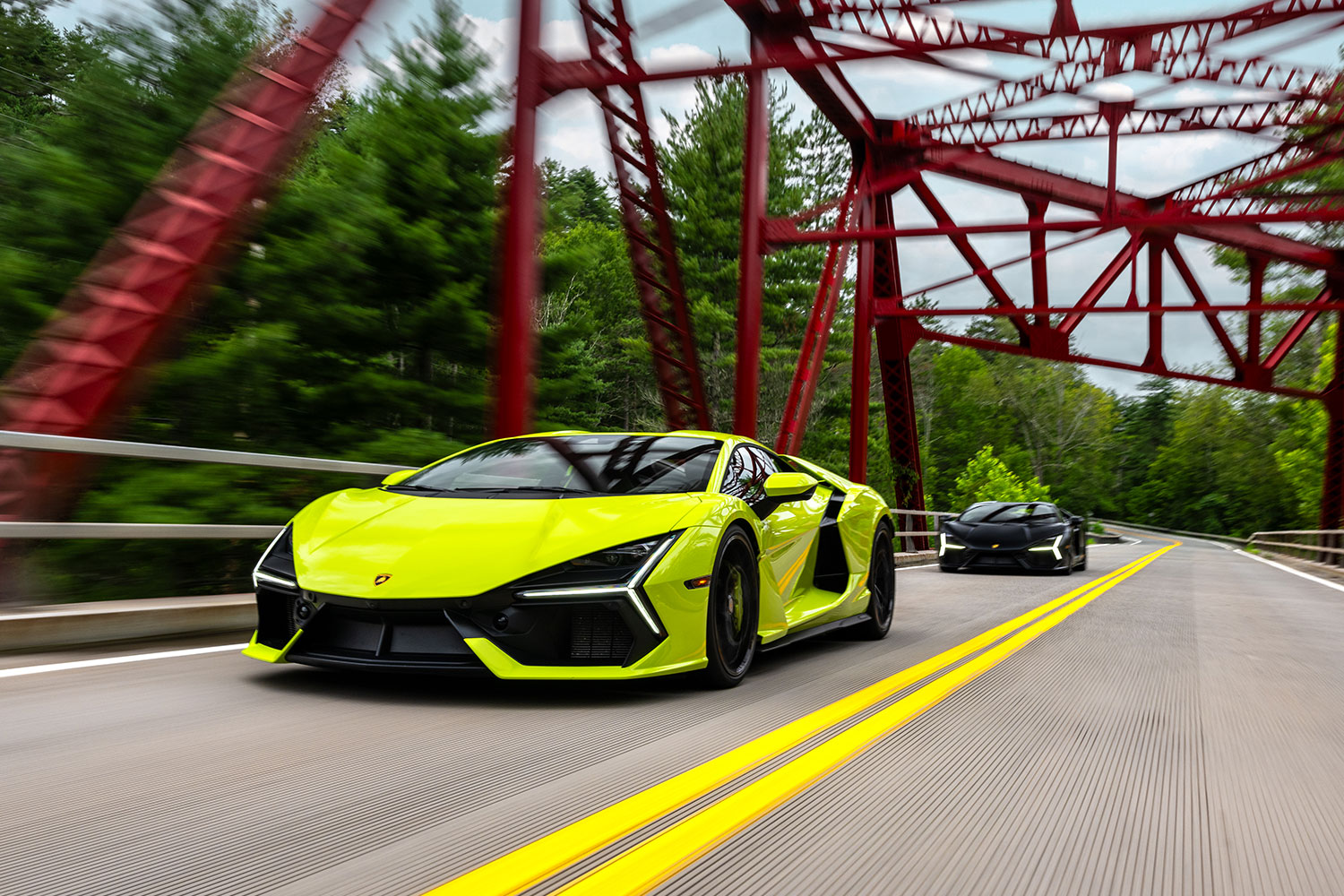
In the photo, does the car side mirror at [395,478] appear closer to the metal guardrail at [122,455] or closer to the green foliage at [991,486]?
the metal guardrail at [122,455]

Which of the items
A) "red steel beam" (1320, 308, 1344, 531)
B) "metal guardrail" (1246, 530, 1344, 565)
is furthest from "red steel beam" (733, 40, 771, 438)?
"red steel beam" (1320, 308, 1344, 531)

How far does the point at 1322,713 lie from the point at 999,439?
276 feet

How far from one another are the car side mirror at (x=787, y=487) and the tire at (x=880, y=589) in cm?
172

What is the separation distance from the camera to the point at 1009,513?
1841 cm

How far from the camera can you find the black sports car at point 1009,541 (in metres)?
17.4

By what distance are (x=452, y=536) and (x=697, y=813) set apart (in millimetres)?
1946

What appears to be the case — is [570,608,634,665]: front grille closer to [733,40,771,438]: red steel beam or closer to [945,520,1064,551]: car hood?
[733,40,771,438]: red steel beam

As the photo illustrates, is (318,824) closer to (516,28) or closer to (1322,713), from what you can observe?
(1322,713)

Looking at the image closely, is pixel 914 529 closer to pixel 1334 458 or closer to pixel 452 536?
pixel 1334 458

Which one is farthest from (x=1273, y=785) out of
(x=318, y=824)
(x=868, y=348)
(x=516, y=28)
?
(x=868, y=348)

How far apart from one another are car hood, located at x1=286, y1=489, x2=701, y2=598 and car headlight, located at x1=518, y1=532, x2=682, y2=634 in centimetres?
4

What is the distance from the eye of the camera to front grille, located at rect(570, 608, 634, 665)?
14.5 ft

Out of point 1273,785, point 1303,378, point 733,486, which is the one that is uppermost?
point 1303,378

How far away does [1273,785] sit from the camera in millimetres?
3832
